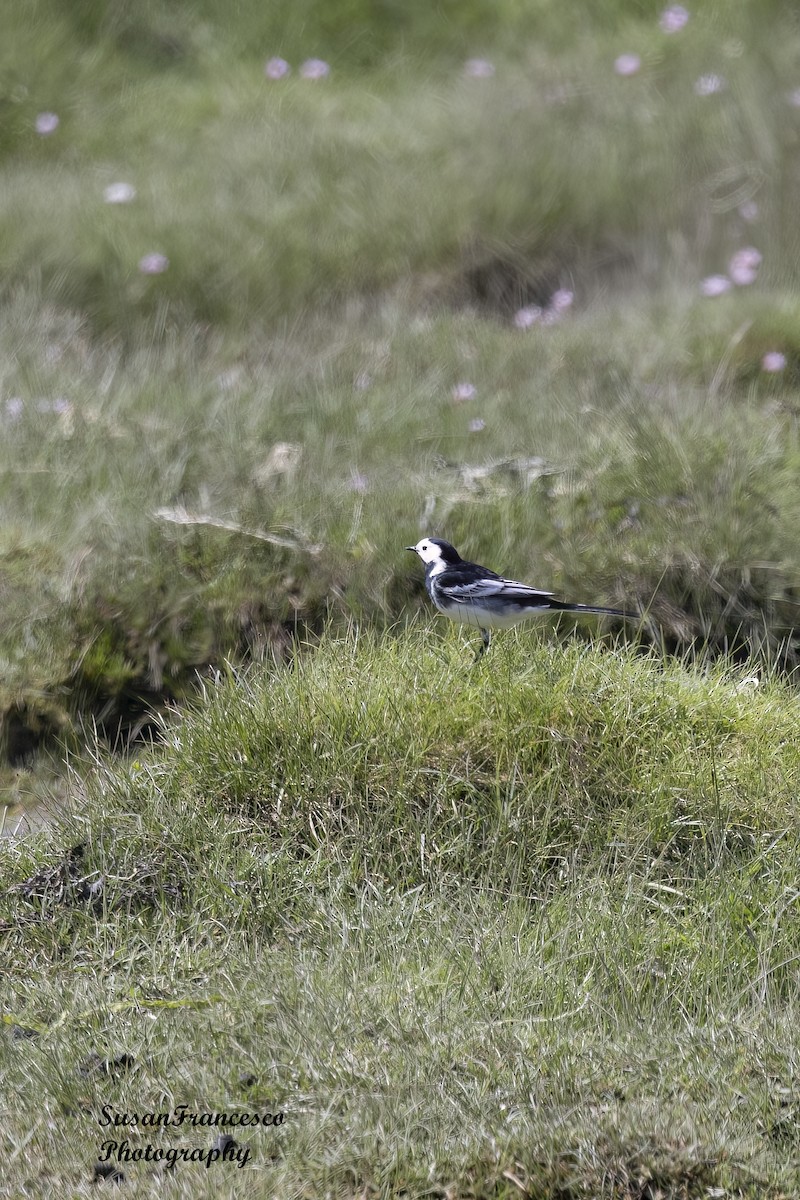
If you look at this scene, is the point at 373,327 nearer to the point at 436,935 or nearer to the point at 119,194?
the point at 119,194

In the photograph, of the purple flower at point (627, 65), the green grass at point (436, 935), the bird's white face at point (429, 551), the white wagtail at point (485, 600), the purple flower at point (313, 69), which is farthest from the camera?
the purple flower at point (313, 69)

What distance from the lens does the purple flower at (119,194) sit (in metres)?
9.36

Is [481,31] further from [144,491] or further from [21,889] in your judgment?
[21,889]

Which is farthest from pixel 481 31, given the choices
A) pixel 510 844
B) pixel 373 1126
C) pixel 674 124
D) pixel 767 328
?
pixel 373 1126

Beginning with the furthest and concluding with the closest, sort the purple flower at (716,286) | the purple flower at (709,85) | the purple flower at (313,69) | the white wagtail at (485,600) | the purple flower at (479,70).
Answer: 1. the purple flower at (479,70)
2. the purple flower at (313,69)
3. the purple flower at (709,85)
4. the purple flower at (716,286)
5. the white wagtail at (485,600)

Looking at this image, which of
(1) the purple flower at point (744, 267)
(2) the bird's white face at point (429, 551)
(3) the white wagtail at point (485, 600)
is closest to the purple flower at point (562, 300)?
(1) the purple flower at point (744, 267)

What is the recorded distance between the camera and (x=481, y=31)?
41.2 feet

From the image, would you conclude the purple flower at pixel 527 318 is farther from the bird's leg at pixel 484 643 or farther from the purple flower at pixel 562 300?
the bird's leg at pixel 484 643

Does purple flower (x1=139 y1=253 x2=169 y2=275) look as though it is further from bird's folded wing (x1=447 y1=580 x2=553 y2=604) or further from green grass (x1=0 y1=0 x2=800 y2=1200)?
bird's folded wing (x1=447 y1=580 x2=553 y2=604)

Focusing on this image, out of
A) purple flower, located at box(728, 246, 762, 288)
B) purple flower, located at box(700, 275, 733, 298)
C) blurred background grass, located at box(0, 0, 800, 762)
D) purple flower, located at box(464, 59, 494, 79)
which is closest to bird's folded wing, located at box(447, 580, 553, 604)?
blurred background grass, located at box(0, 0, 800, 762)

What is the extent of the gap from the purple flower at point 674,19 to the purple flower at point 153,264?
4.82 m

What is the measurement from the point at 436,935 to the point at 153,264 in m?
5.98

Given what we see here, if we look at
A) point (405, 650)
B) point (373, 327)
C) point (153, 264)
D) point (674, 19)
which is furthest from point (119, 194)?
point (405, 650)

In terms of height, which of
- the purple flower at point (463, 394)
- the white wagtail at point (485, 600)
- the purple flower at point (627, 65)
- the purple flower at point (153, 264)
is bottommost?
the white wagtail at point (485, 600)
